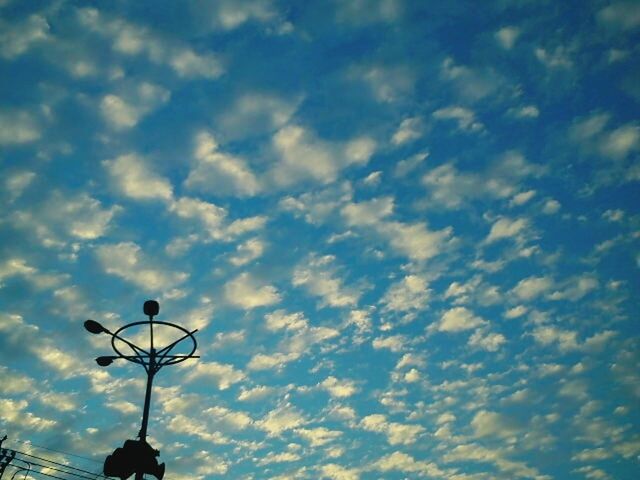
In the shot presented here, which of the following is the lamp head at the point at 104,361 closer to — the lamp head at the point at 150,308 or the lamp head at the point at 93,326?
the lamp head at the point at 93,326

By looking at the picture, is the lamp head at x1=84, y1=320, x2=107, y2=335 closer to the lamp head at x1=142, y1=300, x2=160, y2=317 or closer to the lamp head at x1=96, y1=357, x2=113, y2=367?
the lamp head at x1=96, y1=357, x2=113, y2=367

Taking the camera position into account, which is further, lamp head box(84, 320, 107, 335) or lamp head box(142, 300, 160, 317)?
lamp head box(142, 300, 160, 317)

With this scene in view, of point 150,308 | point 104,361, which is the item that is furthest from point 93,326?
point 150,308

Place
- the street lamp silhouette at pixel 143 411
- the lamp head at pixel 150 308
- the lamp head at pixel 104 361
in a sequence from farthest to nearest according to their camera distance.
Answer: the lamp head at pixel 150 308
the lamp head at pixel 104 361
the street lamp silhouette at pixel 143 411

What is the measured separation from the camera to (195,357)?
46.4 ft

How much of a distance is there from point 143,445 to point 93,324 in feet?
17.2

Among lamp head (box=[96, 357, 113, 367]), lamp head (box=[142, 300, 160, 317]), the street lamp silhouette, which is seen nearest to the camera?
the street lamp silhouette

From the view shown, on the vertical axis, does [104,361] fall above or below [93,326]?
below

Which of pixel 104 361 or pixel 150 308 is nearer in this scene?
pixel 104 361

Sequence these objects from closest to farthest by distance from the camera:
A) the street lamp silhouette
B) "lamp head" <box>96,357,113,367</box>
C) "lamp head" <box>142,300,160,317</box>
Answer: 1. the street lamp silhouette
2. "lamp head" <box>96,357,113,367</box>
3. "lamp head" <box>142,300,160,317</box>

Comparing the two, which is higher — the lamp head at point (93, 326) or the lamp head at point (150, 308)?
the lamp head at point (150, 308)

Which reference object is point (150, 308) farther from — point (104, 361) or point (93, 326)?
point (104, 361)

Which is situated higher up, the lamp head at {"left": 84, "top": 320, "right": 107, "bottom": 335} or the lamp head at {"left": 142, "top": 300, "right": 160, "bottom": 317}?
the lamp head at {"left": 142, "top": 300, "right": 160, "bottom": 317}

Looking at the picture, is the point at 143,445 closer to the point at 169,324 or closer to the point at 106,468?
the point at 106,468
